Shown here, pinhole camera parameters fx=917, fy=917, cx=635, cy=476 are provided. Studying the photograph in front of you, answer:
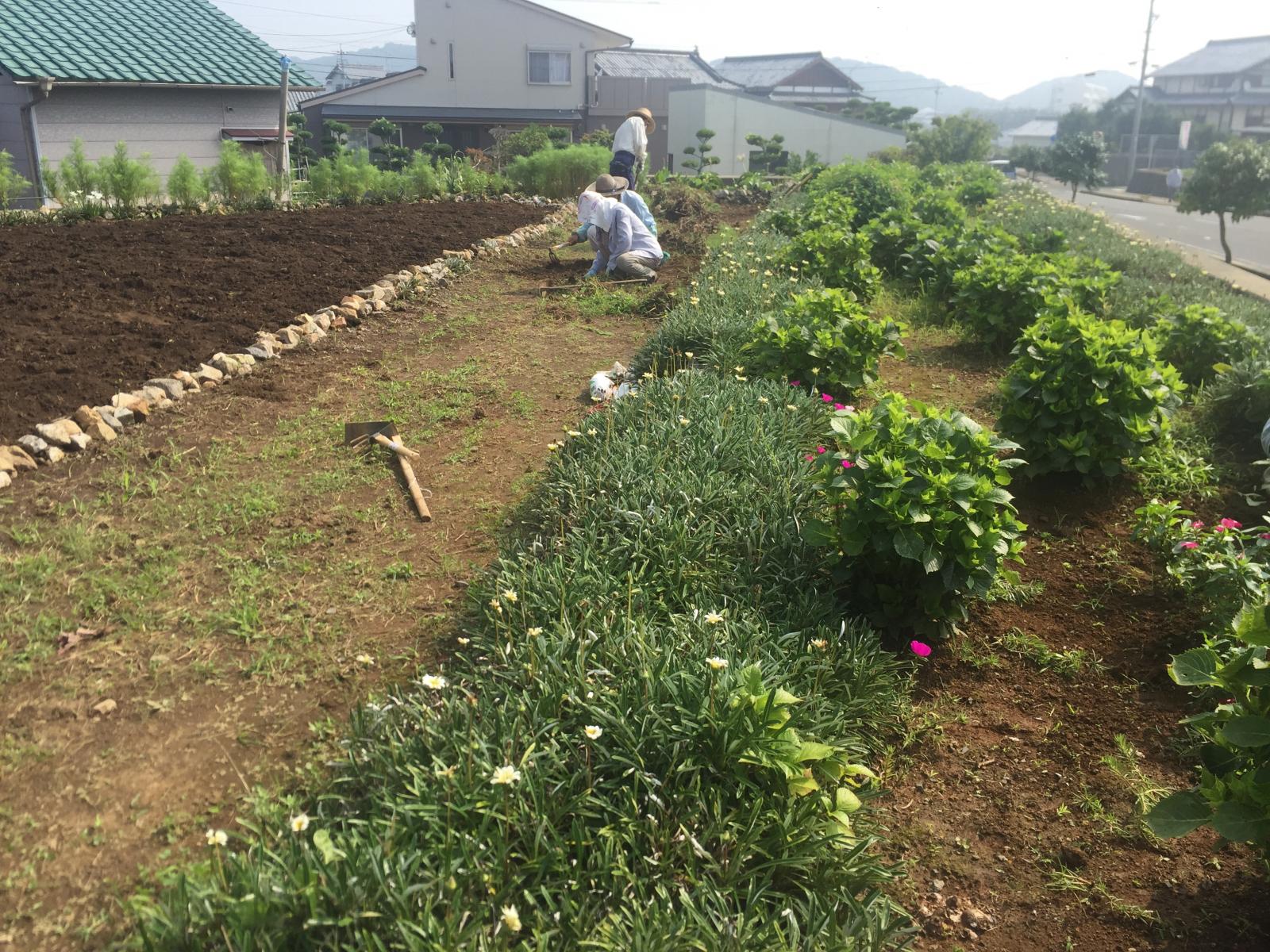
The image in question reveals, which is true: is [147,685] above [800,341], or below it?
below

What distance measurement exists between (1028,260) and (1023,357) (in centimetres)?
320

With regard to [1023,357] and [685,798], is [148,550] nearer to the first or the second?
[685,798]

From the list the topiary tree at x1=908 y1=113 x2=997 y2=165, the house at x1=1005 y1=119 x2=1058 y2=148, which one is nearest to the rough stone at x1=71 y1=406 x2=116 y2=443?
the topiary tree at x1=908 y1=113 x2=997 y2=165

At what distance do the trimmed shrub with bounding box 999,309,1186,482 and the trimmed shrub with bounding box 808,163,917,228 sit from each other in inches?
286

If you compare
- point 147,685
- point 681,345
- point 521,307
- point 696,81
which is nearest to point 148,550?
point 147,685

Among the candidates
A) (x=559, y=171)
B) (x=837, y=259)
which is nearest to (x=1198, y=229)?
(x=559, y=171)

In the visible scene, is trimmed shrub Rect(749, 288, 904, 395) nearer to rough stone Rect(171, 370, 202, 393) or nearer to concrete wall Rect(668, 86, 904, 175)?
rough stone Rect(171, 370, 202, 393)

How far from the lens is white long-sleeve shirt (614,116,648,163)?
13398 millimetres

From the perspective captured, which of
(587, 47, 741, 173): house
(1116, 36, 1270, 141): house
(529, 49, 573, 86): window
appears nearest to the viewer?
(529, 49, 573, 86): window

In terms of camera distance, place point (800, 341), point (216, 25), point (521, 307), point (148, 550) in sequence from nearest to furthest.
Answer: point (148, 550), point (800, 341), point (521, 307), point (216, 25)

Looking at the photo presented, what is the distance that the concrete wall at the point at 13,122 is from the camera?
49.8ft

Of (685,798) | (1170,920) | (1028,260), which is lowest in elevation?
(1170,920)

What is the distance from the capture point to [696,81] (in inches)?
1766

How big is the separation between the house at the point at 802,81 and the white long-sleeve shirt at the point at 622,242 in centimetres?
4869
